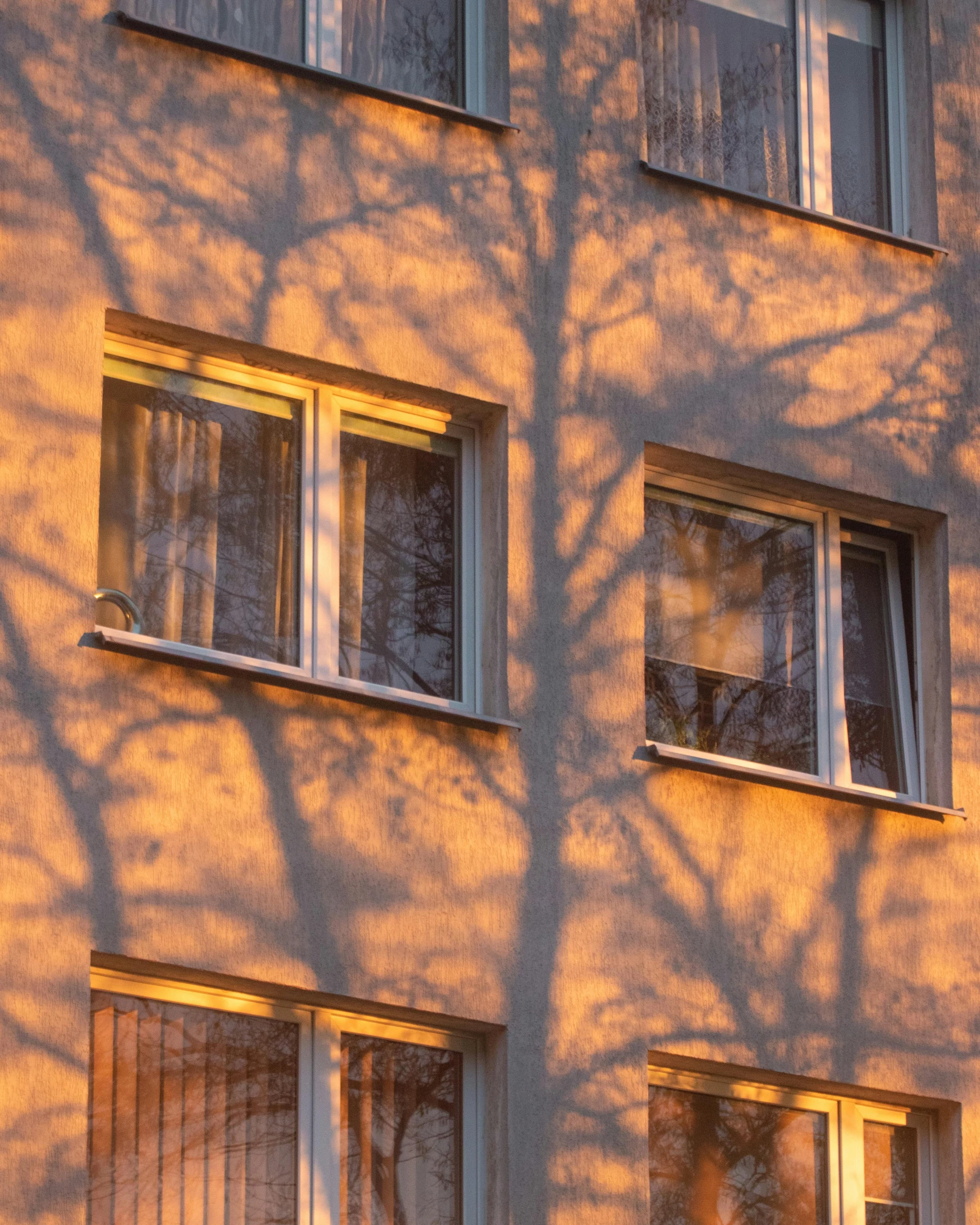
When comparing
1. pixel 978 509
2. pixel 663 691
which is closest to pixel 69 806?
pixel 663 691

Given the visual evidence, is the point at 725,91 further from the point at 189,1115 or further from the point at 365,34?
the point at 189,1115

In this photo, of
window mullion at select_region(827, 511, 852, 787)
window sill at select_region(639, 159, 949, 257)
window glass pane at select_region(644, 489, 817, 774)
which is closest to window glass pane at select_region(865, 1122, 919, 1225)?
window mullion at select_region(827, 511, 852, 787)

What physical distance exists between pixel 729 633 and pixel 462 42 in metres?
3.13

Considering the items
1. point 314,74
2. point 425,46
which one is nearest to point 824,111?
point 425,46

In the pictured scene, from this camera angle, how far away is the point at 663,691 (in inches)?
446

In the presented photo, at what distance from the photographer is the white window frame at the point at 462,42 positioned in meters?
11.1

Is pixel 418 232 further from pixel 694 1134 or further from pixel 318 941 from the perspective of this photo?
pixel 694 1134

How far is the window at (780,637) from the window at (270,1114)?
6.86 feet

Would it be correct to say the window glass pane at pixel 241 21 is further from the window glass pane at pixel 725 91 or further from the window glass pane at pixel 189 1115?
the window glass pane at pixel 189 1115

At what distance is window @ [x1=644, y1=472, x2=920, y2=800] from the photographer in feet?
37.6

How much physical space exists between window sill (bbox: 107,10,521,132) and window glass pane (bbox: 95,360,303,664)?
1.44 meters

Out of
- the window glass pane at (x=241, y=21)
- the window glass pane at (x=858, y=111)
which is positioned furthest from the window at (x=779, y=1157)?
the window glass pane at (x=241, y=21)

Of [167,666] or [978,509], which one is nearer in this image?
[167,666]

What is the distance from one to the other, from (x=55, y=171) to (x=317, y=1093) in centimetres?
393
